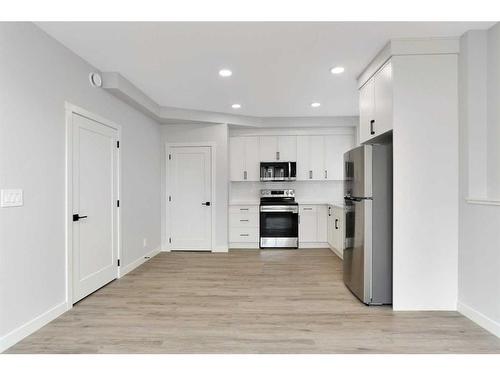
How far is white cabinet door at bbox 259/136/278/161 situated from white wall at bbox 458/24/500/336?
351 centimetres

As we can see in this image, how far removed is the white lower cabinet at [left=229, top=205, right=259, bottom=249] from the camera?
18.3ft

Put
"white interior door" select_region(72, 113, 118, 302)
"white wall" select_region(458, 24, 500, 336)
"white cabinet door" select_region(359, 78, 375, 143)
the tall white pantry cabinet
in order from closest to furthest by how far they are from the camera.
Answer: "white wall" select_region(458, 24, 500, 336)
the tall white pantry cabinet
"white interior door" select_region(72, 113, 118, 302)
"white cabinet door" select_region(359, 78, 375, 143)

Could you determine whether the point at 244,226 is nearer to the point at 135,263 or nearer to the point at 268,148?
the point at 268,148

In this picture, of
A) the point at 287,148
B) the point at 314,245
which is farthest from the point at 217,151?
the point at 314,245

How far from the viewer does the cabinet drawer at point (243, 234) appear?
5.58 metres

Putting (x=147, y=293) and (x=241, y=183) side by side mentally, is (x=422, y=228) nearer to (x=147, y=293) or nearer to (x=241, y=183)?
(x=147, y=293)

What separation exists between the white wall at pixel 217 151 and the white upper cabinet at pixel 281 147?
0.95 meters

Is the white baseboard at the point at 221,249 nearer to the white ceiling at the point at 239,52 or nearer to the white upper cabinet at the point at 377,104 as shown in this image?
the white ceiling at the point at 239,52

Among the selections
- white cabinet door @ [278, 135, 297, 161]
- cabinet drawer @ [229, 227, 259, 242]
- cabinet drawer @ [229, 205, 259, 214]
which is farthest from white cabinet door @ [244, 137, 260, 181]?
cabinet drawer @ [229, 227, 259, 242]

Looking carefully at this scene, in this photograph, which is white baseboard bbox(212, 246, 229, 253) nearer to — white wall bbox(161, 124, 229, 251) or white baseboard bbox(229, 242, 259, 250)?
white wall bbox(161, 124, 229, 251)

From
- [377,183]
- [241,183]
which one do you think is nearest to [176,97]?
[241,183]

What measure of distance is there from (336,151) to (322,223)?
1.47m

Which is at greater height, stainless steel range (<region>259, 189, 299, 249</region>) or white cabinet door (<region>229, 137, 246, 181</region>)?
white cabinet door (<region>229, 137, 246, 181</region>)

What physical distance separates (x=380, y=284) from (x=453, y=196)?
1.06 m
